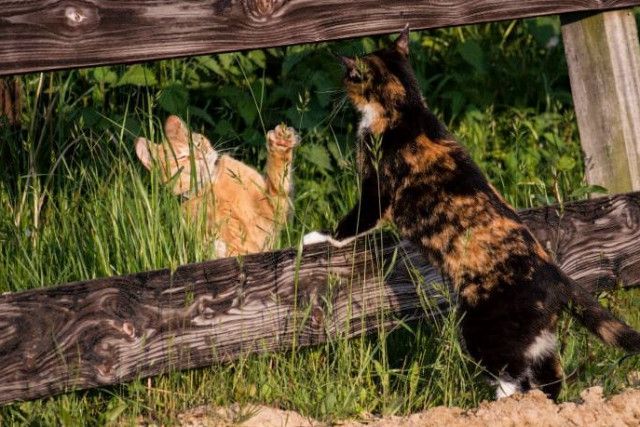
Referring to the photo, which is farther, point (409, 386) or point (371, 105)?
point (371, 105)

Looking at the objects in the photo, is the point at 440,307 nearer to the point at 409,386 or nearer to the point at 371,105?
the point at 409,386

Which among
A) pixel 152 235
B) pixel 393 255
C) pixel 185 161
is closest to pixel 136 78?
pixel 185 161

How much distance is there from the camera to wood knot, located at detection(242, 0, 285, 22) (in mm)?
3824

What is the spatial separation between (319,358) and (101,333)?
36.3 inches

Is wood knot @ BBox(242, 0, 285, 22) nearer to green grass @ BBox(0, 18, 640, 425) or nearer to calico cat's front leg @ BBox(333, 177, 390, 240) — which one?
green grass @ BBox(0, 18, 640, 425)

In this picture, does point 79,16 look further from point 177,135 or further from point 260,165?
point 260,165

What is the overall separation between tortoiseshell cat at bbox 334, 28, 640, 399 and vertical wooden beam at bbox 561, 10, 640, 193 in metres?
0.75

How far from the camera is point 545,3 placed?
4391mm

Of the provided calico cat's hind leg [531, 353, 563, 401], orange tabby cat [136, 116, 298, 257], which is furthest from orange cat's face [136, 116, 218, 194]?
calico cat's hind leg [531, 353, 563, 401]

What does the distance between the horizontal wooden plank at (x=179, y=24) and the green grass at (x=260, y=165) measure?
1.19 feet

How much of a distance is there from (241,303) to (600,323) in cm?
123

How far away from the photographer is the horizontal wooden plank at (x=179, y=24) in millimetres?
3504

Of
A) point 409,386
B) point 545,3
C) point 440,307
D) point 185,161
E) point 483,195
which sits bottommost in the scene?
point 409,386

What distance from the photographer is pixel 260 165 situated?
6.06 m
